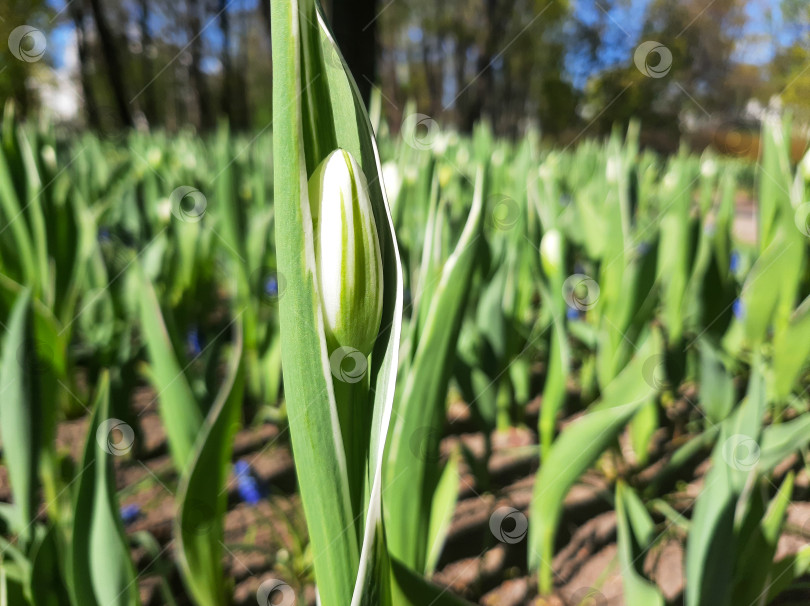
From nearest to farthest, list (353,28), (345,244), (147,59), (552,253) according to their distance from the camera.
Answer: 1. (345,244)
2. (552,253)
3. (353,28)
4. (147,59)

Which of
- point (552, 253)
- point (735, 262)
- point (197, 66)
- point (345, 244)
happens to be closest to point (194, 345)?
point (552, 253)

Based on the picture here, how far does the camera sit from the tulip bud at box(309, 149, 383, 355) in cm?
26

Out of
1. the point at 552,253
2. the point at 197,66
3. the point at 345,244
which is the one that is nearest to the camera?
the point at 345,244

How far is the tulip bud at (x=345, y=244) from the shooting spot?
0.26 m

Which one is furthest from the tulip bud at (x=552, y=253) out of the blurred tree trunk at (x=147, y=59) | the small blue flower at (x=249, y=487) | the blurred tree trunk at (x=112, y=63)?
the blurred tree trunk at (x=147, y=59)

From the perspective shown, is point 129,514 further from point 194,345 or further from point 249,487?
point 194,345

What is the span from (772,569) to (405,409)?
1.23 feet

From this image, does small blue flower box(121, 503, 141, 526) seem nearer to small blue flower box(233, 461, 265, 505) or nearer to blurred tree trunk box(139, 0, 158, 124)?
small blue flower box(233, 461, 265, 505)

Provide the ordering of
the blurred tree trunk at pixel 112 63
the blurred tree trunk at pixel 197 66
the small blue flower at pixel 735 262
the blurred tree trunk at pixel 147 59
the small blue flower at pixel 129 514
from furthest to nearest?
the blurred tree trunk at pixel 147 59 → the blurred tree trunk at pixel 197 66 → the blurred tree trunk at pixel 112 63 → the small blue flower at pixel 735 262 → the small blue flower at pixel 129 514

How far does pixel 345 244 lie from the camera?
0.85 ft

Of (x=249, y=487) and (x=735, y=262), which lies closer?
(x=249, y=487)

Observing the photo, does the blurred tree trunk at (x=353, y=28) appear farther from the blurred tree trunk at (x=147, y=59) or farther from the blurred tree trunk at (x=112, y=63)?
the blurred tree trunk at (x=147, y=59)

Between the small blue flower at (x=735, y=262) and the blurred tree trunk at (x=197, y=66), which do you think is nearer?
the small blue flower at (x=735, y=262)

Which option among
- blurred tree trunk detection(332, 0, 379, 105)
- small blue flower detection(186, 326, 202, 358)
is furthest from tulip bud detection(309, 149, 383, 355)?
blurred tree trunk detection(332, 0, 379, 105)
